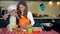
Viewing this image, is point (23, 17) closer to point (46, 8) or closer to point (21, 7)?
point (21, 7)

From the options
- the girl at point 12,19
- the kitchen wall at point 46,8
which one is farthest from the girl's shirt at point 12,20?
the kitchen wall at point 46,8

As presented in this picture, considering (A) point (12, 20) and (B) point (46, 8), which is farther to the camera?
(B) point (46, 8)

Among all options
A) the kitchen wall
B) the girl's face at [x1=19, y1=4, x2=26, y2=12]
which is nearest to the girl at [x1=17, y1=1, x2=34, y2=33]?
the girl's face at [x1=19, y1=4, x2=26, y2=12]

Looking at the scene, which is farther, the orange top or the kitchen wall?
the kitchen wall

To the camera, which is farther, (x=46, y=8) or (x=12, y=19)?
(x=46, y=8)

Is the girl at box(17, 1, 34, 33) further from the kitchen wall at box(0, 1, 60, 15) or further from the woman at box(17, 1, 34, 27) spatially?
the kitchen wall at box(0, 1, 60, 15)

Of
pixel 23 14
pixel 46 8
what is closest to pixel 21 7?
pixel 23 14

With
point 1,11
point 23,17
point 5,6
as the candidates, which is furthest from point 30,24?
point 5,6

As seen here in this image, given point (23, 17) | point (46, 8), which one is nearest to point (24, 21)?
point (23, 17)

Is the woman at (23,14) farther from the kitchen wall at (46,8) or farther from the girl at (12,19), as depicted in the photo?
the kitchen wall at (46,8)

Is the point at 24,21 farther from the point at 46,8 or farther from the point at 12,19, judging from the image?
the point at 46,8

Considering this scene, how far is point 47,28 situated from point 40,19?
0.97 meters

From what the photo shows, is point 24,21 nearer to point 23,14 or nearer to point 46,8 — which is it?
point 23,14

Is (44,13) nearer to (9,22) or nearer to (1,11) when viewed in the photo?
(1,11)
